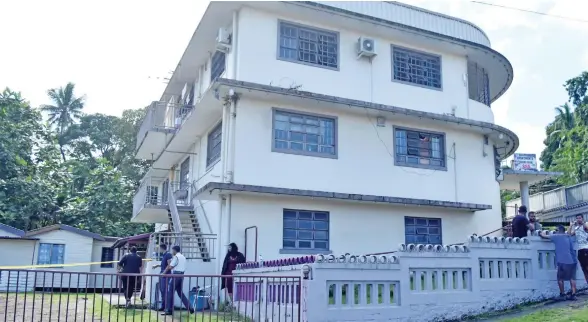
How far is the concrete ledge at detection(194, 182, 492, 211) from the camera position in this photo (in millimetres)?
15281

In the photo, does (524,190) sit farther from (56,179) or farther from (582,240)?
(56,179)

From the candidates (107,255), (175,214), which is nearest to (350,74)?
(175,214)

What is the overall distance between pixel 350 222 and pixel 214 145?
16.3 feet

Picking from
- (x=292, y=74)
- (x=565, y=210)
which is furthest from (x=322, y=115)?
(x=565, y=210)

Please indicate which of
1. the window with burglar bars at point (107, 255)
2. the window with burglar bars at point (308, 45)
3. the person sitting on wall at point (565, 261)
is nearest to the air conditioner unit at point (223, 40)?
the window with burglar bars at point (308, 45)

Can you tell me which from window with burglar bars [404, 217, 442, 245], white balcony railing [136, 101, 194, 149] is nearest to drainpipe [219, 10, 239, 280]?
white balcony railing [136, 101, 194, 149]

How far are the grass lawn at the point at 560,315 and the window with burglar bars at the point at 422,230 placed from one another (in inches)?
273

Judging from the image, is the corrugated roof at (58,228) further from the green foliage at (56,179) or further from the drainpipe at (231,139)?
the drainpipe at (231,139)

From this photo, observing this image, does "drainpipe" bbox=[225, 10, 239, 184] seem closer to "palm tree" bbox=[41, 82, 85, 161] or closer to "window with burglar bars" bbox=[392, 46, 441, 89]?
"window with burglar bars" bbox=[392, 46, 441, 89]

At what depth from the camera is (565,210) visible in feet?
95.7

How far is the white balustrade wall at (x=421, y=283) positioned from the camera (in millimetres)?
10609

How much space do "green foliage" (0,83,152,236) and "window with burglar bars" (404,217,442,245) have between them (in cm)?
2350

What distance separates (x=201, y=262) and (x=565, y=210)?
68.0 feet

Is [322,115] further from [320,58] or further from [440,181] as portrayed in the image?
[440,181]
